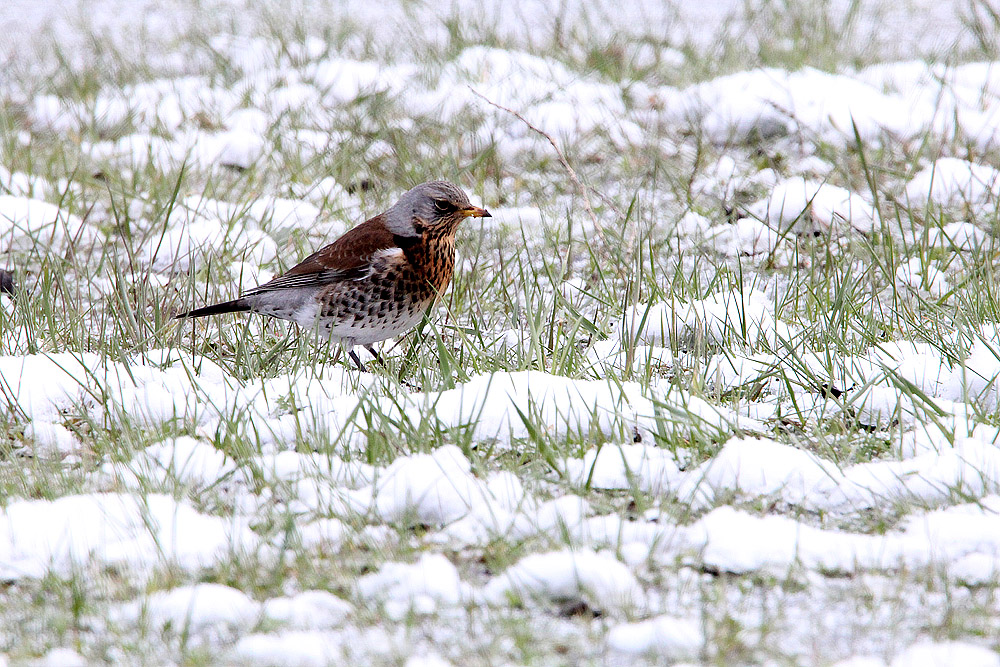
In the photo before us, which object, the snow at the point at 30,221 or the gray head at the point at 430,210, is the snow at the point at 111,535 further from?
the snow at the point at 30,221

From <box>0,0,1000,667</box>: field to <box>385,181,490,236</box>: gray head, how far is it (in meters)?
0.34

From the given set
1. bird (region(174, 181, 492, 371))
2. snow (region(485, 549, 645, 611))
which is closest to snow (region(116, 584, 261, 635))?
snow (region(485, 549, 645, 611))

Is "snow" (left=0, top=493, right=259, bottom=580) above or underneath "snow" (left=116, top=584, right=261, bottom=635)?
above

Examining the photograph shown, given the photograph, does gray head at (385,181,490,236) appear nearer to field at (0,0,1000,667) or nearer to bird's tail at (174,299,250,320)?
field at (0,0,1000,667)

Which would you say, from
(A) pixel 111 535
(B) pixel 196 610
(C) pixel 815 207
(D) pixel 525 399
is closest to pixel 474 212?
(D) pixel 525 399

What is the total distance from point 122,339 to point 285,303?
2.38ft

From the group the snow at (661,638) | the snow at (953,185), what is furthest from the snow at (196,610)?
the snow at (953,185)

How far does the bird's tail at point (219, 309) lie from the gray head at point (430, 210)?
2.40 feet

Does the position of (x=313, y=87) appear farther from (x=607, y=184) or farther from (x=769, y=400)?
(x=769, y=400)

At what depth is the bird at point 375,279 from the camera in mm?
4699

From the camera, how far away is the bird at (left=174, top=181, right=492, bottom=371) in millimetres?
4699

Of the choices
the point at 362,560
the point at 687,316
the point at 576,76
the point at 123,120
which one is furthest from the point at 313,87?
the point at 362,560

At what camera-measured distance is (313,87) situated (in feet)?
25.9

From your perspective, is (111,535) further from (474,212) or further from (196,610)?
(474,212)
